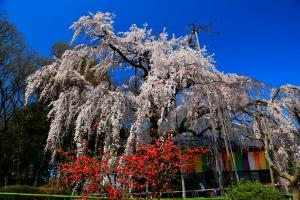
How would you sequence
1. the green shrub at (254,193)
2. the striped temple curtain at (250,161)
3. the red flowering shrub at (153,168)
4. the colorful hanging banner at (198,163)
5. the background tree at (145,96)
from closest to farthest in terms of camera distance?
the red flowering shrub at (153,168), the green shrub at (254,193), the background tree at (145,96), the colorful hanging banner at (198,163), the striped temple curtain at (250,161)

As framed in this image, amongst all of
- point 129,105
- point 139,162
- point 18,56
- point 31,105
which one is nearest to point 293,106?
point 129,105

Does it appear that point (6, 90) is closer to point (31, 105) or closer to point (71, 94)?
point (31, 105)

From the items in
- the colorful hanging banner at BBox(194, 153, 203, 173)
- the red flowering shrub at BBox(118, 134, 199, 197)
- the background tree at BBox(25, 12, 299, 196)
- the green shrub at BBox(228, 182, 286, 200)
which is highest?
the background tree at BBox(25, 12, 299, 196)

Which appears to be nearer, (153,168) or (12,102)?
(153,168)

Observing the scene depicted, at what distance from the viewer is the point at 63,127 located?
13273 mm

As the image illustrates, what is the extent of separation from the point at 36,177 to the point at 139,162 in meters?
15.7

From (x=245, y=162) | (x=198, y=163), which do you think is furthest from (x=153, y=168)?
(x=245, y=162)

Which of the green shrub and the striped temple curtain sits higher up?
the striped temple curtain

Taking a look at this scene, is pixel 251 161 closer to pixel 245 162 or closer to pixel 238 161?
pixel 245 162

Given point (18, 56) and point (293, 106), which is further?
point (18, 56)

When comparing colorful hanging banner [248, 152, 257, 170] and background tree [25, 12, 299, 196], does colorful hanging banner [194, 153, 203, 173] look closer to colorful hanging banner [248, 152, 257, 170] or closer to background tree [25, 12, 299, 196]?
colorful hanging banner [248, 152, 257, 170]

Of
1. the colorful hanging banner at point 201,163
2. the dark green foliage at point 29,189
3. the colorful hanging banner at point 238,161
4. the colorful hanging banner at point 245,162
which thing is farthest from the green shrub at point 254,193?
the colorful hanging banner at point 245,162

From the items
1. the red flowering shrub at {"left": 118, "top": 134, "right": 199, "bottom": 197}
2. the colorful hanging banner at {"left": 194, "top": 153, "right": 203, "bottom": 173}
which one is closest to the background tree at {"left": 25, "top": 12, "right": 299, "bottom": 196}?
the red flowering shrub at {"left": 118, "top": 134, "right": 199, "bottom": 197}

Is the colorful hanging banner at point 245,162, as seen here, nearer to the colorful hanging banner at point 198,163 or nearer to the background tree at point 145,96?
the colorful hanging banner at point 198,163
